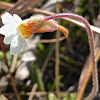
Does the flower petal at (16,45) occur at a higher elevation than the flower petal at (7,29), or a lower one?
lower

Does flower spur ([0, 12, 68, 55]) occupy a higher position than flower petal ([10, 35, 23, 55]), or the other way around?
flower spur ([0, 12, 68, 55])

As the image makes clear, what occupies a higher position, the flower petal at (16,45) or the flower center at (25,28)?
the flower center at (25,28)

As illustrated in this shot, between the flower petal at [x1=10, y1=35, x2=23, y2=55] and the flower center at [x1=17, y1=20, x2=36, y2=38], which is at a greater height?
the flower center at [x1=17, y1=20, x2=36, y2=38]

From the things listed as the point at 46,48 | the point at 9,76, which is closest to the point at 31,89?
the point at 9,76

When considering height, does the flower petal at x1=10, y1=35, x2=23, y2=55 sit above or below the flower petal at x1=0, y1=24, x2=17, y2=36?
below

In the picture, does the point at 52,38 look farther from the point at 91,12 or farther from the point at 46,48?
the point at 91,12
